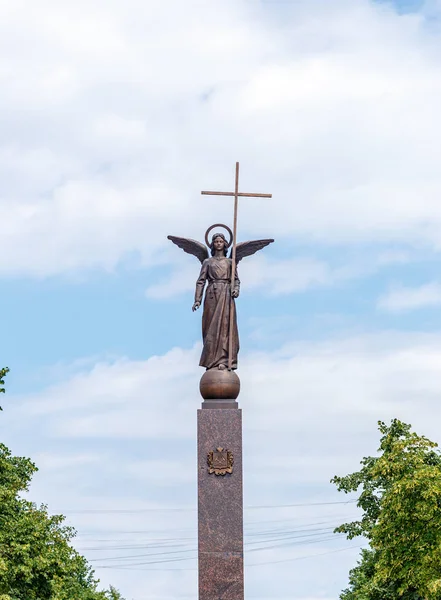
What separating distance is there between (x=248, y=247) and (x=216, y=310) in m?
1.78

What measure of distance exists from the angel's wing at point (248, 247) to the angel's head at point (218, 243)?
0.33 m

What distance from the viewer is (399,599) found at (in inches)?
1730

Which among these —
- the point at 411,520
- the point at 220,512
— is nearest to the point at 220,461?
the point at 220,512

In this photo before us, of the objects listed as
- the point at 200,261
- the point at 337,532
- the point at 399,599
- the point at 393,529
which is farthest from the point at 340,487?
the point at 200,261

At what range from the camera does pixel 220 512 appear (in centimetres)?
2747

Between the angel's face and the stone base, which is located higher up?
the angel's face

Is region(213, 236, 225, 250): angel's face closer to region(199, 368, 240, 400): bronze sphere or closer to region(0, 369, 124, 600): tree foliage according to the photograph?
region(199, 368, 240, 400): bronze sphere

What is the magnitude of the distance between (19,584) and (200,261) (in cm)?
1684

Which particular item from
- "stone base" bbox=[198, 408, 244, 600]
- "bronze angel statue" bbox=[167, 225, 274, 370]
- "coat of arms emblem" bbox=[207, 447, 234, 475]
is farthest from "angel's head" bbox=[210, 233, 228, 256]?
"coat of arms emblem" bbox=[207, 447, 234, 475]

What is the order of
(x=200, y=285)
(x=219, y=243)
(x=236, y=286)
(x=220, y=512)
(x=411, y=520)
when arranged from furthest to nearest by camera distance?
(x=411, y=520)
(x=219, y=243)
(x=200, y=285)
(x=236, y=286)
(x=220, y=512)

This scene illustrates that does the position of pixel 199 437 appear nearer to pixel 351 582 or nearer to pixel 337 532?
pixel 337 532

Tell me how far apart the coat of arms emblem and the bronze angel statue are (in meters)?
1.99

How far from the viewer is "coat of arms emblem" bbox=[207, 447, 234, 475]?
2774 centimetres

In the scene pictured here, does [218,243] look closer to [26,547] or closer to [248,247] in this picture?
[248,247]
